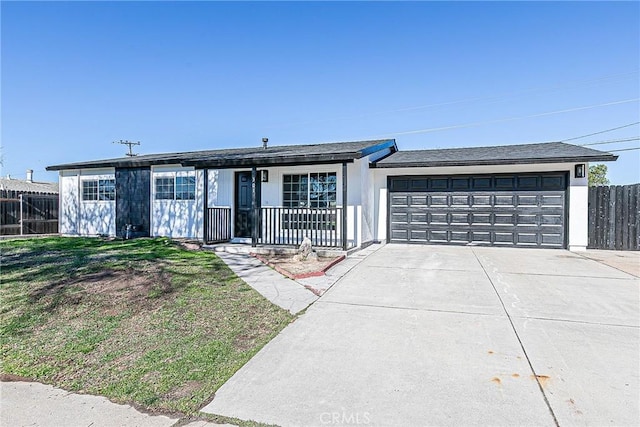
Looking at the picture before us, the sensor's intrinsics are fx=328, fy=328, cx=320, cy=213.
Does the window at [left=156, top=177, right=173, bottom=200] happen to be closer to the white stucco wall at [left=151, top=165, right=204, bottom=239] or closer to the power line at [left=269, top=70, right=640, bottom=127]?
the white stucco wall at [left=151, top=165, right=204, bottom=239]

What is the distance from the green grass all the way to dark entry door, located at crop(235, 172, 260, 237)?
420cm

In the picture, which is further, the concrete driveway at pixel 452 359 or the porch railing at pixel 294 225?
the porch railing at pixel 294 225

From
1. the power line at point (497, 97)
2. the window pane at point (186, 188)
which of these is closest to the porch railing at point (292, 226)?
the window pane at point (186, 188)

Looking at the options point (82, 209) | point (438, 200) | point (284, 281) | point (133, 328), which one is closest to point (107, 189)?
point (82, 209)

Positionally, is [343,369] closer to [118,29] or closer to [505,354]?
[505,354]

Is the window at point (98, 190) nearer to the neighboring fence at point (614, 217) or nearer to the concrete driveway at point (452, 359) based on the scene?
the concrete driveway at point (452, 359)

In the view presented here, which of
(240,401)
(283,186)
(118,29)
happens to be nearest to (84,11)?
(118,29)

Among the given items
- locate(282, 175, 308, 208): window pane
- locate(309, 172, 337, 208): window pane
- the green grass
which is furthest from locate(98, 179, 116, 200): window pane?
locate(309, 172, 337, 208): window pane

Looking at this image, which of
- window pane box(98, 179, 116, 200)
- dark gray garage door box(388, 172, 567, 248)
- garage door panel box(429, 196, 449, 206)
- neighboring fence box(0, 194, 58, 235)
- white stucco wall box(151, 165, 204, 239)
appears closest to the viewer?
dark gray garage door box(388, 172, 567, 248)

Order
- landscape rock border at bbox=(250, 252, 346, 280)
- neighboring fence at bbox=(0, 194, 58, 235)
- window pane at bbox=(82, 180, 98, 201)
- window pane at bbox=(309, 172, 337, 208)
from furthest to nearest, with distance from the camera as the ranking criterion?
neighboring fence at bbox=(0, 194, 58, 235) → window pane at bbox=(82, 180, 98, 201) → window pane at bbox=(309, 172, 337, 208) → landscape rock border at bbox=(250, 252, 346, 280)

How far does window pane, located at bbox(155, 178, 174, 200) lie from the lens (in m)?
11.8

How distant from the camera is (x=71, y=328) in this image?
378 centimetres

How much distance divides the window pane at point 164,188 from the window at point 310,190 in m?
4.53

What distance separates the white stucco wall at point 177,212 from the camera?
1132 cm
